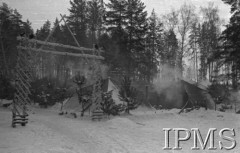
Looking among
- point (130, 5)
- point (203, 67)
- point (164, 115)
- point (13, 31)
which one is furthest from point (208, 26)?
point (13, 31)

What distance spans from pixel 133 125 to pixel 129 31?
1803 cm

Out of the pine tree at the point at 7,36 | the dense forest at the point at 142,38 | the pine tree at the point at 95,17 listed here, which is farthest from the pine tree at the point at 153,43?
the pine tree at the point at 7,36

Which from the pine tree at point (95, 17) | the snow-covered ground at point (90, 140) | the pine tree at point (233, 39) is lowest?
the snow-covered ground at point (90, 140)

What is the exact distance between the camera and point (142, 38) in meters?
29.9

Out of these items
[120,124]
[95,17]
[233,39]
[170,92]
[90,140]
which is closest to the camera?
[90,140]

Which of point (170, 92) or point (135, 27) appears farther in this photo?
point (135, 27)

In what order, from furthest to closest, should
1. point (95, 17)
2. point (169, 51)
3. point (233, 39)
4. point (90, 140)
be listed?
point (169, 51) < point (95, 17) < point (233, 39) < point (90, 140)

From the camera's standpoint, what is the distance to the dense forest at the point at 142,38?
90.0 feet

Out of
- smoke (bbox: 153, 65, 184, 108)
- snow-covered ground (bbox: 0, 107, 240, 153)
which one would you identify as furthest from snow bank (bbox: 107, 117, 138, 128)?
smoke (bbox: 153, 65, 184, 108)

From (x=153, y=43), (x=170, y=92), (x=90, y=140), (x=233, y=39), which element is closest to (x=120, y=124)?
(x=90, y=140)

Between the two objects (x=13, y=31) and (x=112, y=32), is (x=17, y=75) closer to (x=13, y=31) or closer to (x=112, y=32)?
(x=112, y=32)

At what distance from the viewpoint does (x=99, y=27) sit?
117 feet

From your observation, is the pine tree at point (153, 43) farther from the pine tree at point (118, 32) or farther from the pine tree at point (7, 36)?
the pine tree at point (7, 36)

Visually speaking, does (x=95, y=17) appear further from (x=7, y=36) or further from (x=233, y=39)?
(x=233, y=39)
